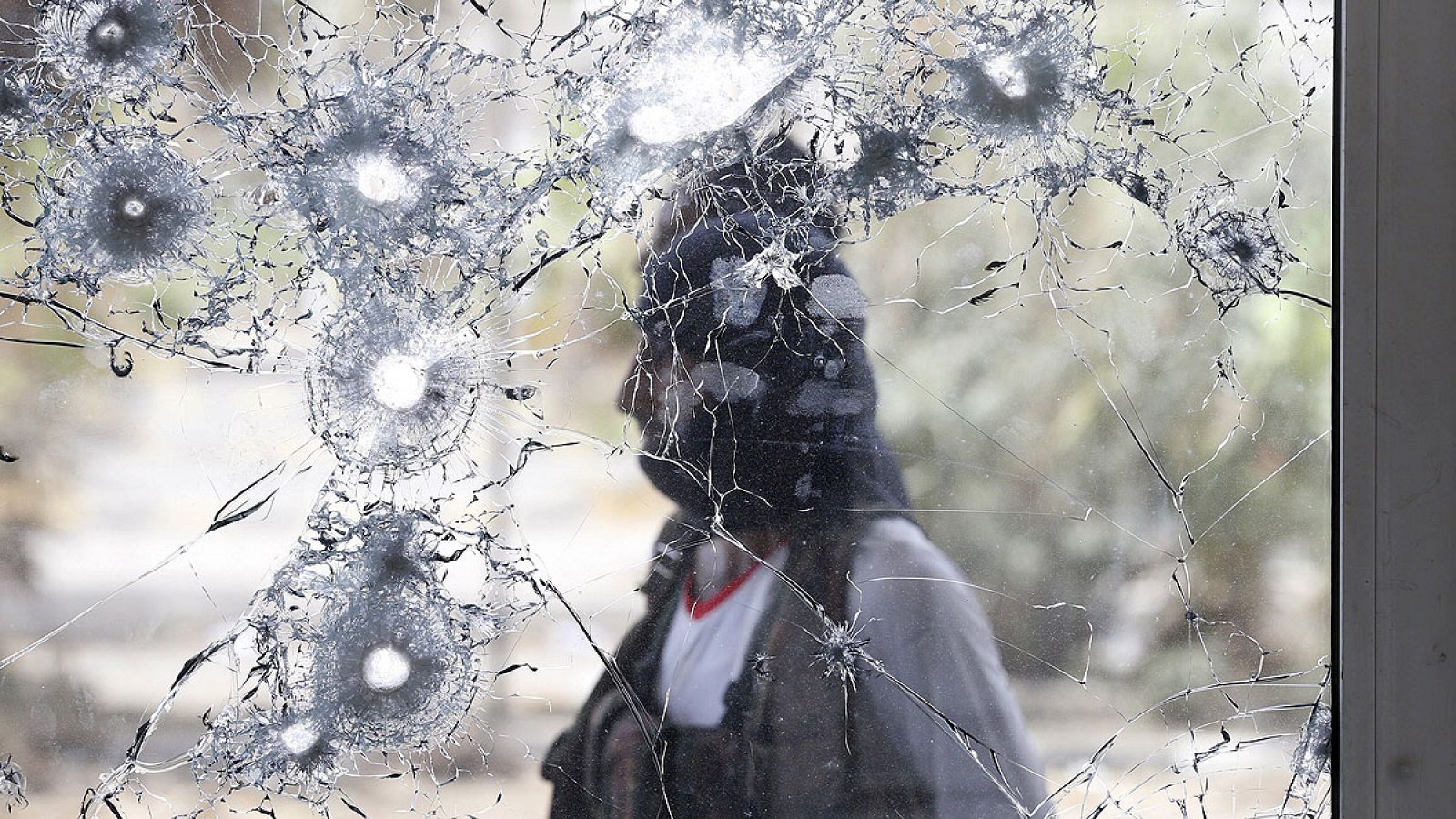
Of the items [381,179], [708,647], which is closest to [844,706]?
[708,647]

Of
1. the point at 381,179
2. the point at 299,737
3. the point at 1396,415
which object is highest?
the point at 381,179

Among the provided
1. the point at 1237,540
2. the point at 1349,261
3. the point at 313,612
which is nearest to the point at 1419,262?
the point at 1349,261

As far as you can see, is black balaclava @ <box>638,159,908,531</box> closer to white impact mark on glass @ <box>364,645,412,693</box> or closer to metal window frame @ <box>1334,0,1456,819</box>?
white impact mark on glass @ <box>364,645,412,693</box>

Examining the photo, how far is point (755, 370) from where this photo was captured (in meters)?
0.69

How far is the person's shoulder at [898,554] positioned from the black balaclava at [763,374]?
20mm

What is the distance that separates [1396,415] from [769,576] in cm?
51

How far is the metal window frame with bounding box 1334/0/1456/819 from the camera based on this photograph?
0.73 metres

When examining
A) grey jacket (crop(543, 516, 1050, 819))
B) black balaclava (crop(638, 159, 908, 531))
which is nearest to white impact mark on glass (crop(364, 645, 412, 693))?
grey jacket (crop(543, 516, 1050, 819))

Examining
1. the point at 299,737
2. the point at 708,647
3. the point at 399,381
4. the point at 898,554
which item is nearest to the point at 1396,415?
the point at 898,554

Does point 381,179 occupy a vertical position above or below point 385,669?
above

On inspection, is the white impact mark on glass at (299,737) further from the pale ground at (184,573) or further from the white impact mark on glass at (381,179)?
the white impact mark on glass at (381,179)

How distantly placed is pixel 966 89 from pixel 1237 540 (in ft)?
1.32

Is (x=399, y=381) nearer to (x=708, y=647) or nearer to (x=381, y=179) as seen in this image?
(x=381, y=179)

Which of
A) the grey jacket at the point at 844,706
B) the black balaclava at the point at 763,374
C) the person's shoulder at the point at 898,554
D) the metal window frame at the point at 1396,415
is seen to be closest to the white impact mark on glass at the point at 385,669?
the grey jacket at the point at 844,706
